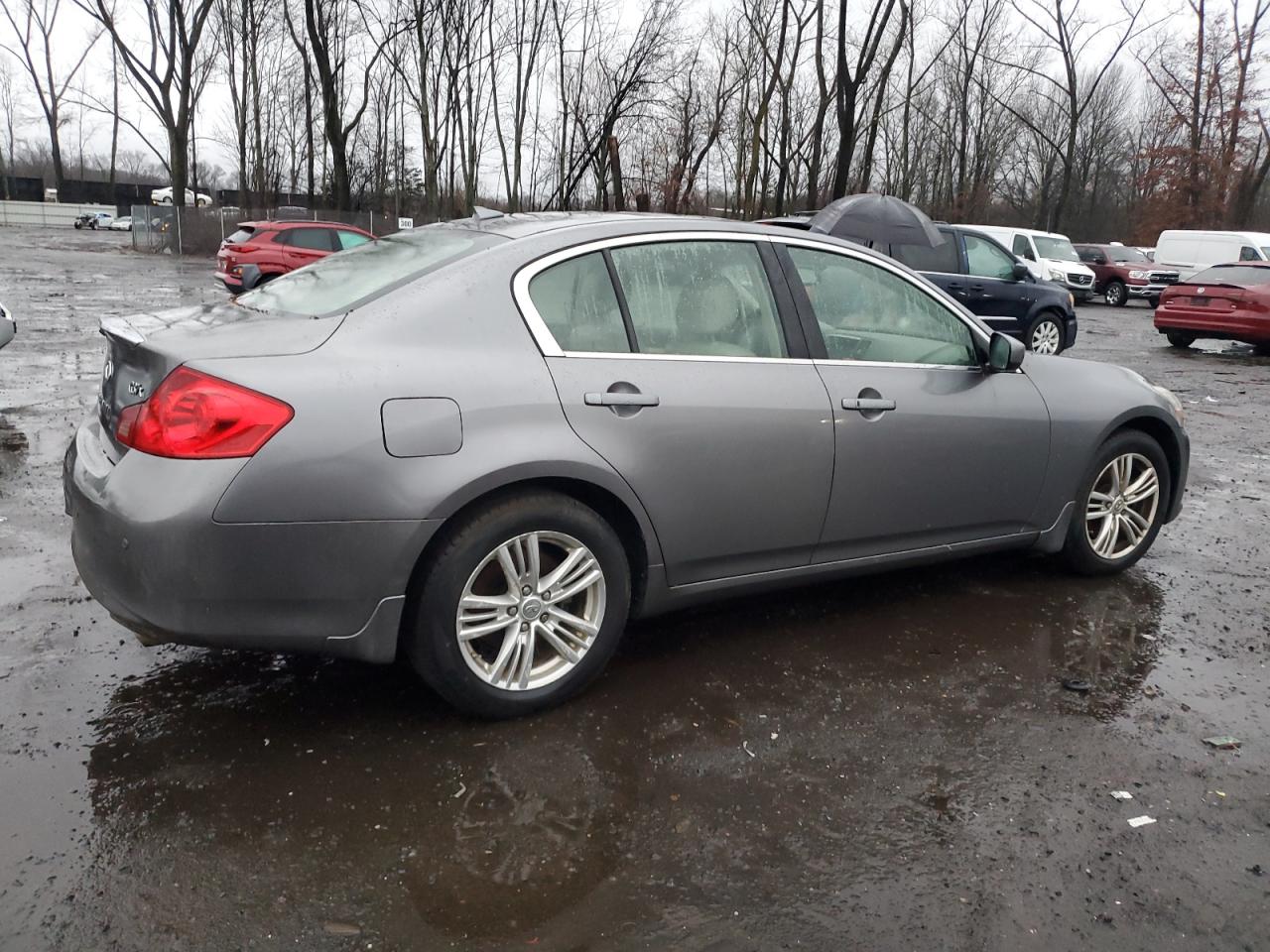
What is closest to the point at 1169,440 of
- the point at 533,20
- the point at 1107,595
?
the point at 1107,595

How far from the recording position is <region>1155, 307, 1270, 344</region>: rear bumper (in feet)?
51.9

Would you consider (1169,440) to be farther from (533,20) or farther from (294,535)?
(533,20)

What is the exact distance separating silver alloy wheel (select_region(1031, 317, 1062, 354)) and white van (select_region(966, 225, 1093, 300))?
7232 mm

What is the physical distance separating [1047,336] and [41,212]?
68395 mm

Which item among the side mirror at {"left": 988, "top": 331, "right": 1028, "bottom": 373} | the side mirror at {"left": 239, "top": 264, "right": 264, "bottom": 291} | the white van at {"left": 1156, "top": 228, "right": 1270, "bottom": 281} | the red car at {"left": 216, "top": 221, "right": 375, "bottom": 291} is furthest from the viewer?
the white van at {"left": 1156, "top": 228, "right": 1270, "bottom": 281}

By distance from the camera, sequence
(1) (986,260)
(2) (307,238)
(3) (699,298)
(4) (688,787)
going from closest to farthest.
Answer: (4) (688,787), (3) (699,298), (1) (986,260), (2) (307,238)

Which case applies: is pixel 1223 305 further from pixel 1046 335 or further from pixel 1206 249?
pixel 1206 249

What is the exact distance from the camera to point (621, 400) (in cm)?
327

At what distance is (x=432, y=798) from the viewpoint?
282cm

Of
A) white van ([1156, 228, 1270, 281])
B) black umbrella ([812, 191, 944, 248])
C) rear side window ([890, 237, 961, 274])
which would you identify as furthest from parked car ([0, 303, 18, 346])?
white van ([1156, 228, 1270, 281])

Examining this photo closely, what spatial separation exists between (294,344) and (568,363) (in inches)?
32.5

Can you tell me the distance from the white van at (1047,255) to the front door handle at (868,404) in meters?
19.1

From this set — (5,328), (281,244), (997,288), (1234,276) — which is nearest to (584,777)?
(5,328)

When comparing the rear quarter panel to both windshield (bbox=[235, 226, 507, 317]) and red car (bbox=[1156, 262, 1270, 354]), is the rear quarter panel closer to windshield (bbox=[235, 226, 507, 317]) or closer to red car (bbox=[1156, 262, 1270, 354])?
windshield (bbox=[235, 226, 507, 317])
